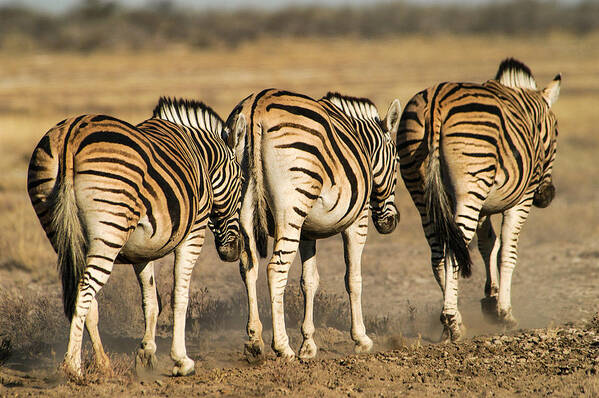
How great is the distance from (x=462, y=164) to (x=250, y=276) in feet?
6.92

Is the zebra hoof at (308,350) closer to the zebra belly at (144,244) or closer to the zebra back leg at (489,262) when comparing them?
the zebra belly at (144,244)

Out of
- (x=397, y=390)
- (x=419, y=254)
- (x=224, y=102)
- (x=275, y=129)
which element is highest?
(x=224, y=102)

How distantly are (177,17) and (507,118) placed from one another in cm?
6057

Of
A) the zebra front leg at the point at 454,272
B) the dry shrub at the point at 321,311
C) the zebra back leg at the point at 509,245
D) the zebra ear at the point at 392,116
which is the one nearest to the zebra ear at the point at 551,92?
the zebra back leg at the point at 509,245

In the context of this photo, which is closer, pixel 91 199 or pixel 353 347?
pixel 91 199

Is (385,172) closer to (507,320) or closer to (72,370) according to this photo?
(507,320)

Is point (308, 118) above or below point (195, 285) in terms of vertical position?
above

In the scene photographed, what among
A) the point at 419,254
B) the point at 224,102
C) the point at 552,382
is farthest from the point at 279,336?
the point at 224,102

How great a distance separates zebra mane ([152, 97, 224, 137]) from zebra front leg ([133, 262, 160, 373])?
49.1 inches

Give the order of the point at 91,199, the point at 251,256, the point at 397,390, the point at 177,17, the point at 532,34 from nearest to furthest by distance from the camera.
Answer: the point at 91,199
the point at 397,390
the point at 251,256
the point at 532,34
the point at 177,17

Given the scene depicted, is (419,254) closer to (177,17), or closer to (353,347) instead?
(353,347)

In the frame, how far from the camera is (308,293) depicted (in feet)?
20.9

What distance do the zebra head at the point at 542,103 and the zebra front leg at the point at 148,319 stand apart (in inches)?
172

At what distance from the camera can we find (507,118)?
22.1 ft
